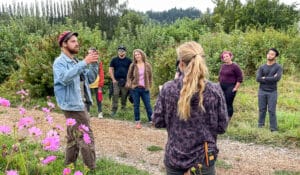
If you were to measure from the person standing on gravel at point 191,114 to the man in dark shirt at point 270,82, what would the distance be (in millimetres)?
5140

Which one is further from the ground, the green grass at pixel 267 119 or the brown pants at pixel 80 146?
the brown pants at pixel 80 146

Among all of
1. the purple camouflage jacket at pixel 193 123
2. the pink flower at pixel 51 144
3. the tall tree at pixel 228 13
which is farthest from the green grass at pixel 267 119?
the tall tree at pixel 228 13

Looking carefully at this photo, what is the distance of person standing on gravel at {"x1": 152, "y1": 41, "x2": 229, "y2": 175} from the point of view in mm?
2842

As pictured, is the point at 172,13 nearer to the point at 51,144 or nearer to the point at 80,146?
the point at 80,146

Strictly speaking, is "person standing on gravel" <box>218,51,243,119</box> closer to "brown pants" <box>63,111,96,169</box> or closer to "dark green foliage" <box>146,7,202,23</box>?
"brown pants" <box>63,111,96,169</box>

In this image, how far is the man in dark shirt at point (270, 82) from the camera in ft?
25.5

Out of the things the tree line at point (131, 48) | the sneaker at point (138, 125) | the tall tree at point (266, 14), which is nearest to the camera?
the sneaker at point (138, 125)

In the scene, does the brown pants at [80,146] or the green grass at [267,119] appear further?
the green grass at [267,119]

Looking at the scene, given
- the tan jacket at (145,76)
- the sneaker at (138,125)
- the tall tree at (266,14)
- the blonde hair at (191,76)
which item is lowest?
the sneaker at (138,125)

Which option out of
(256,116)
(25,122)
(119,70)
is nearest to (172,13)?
(256,116)

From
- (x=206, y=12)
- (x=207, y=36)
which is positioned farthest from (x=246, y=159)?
(x=206, y=12)

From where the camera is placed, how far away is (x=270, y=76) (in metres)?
7.85

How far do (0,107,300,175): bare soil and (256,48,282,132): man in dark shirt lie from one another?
Result: 913mm

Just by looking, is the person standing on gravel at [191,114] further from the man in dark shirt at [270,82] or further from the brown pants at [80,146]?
the man in dark shirt at [270,82]
